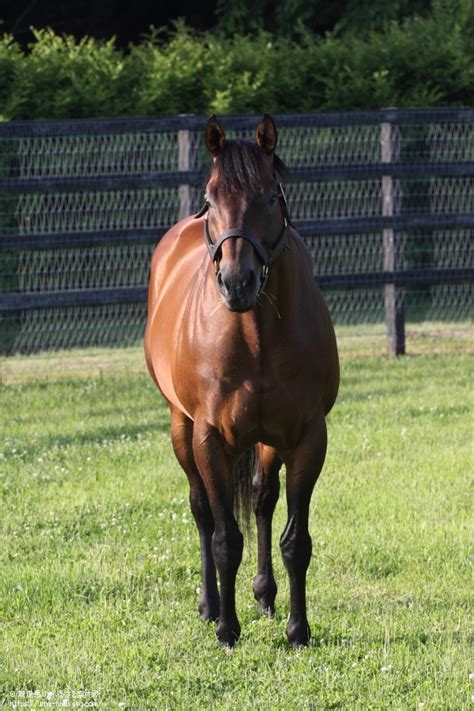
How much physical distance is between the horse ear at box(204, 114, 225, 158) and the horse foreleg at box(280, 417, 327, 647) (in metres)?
1.10

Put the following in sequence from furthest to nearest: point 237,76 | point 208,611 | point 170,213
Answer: point 237,76, point 170,213, point 208,611

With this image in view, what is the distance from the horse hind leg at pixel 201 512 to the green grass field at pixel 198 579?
Result: 9 centimetres

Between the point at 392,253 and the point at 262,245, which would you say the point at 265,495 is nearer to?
the point at 262,245

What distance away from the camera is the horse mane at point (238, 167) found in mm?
4316

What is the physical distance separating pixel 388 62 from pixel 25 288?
5.22 metres

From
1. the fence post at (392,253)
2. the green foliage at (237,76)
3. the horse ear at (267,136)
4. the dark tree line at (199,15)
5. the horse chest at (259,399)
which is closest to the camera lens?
the horse ear at (267,136)

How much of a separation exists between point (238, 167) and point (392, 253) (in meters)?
8.32

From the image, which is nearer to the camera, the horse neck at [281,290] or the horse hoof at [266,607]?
the horse neck at [281,290]

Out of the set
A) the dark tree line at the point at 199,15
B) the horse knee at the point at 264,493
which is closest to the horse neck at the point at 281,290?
the horse knee at the point at 264,493

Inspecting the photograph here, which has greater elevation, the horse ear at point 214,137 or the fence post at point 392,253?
the horse ear at point 214,137

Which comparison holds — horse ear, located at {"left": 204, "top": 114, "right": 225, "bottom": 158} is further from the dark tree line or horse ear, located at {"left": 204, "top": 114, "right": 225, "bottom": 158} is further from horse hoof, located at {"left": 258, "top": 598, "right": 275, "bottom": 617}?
the dark tree line

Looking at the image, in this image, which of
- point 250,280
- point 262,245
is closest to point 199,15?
point 262,245

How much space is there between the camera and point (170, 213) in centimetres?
1331

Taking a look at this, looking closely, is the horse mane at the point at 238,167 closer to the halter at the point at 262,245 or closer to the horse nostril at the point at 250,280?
the halter at the point at 262,245
